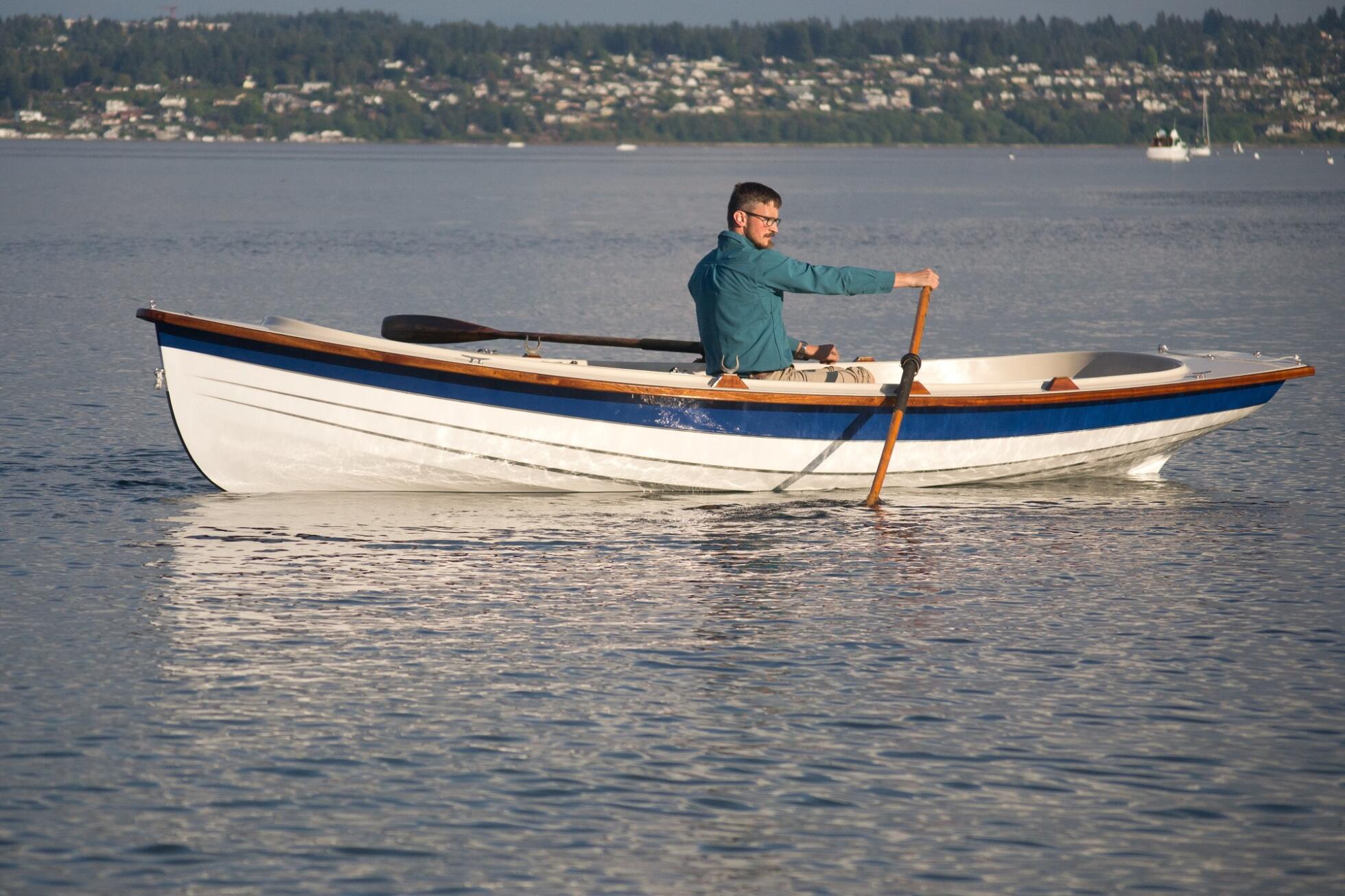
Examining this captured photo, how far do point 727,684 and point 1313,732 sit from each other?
286 centimetres

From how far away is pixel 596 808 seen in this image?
7.42 meters

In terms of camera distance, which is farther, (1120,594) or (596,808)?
(1120,594)

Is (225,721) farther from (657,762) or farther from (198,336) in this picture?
(198,336)

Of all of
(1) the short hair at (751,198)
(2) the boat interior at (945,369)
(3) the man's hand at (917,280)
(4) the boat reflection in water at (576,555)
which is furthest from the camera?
(1) the short hair at (751,198)

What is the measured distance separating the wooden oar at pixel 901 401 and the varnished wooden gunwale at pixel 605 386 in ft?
0.41

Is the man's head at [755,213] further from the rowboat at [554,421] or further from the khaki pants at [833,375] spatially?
the khaki pants at [833,375]

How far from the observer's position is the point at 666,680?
9.26 meters

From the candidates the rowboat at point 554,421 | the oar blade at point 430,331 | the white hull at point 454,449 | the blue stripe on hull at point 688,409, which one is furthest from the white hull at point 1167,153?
the white hull at point 454,449

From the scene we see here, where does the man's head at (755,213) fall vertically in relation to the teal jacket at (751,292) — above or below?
above

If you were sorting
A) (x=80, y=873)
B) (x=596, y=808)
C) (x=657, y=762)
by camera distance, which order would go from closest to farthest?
(x=80, y=873) → (x=596, y=808) → (x=657, y=762)

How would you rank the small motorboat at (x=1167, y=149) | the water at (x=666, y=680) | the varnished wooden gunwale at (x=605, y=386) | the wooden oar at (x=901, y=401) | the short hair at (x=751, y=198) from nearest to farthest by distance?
1. the water at (x=666, y=680)
2. the varnished wooden gunwale at (x=605, y=386)
3. the short hair at (x=751, y=198)
4. the wooden oar at (x=901, y=401)
5. the small motorboat at (x=1167, y=149)

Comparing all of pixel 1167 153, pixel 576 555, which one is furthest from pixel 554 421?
pixel 1167 153

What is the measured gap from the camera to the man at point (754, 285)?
13406 mm

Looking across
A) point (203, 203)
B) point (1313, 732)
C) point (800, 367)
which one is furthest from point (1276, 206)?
point (1313, 732)
